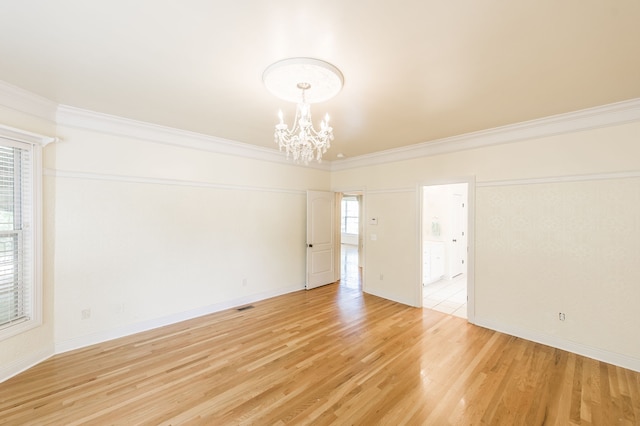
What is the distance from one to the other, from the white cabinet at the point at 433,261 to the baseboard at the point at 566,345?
1.98 metres

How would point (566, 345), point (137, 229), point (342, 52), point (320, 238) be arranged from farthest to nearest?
point (320, 238) → point (137, 229) → point (566, 345) → point (342, 52)

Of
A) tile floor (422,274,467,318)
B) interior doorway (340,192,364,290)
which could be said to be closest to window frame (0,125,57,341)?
tile floor (422,274,467,318)

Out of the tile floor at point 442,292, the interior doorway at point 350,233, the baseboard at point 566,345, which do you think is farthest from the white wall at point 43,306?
the interior doorway at point 350,233

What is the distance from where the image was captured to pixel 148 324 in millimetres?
3586

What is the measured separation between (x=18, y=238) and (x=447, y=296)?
6298mm

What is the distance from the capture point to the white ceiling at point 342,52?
5.07ft

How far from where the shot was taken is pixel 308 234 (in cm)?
547

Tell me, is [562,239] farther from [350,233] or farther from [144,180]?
[350,233]

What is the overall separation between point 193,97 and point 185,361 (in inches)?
113

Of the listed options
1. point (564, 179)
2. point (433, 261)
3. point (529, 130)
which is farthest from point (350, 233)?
point (564, 179)

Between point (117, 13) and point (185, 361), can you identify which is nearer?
point (117, 13)

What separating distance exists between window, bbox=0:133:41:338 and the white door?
392cm

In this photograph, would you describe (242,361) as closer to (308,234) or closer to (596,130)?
(308,234)

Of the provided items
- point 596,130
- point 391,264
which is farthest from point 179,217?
point 596,130
